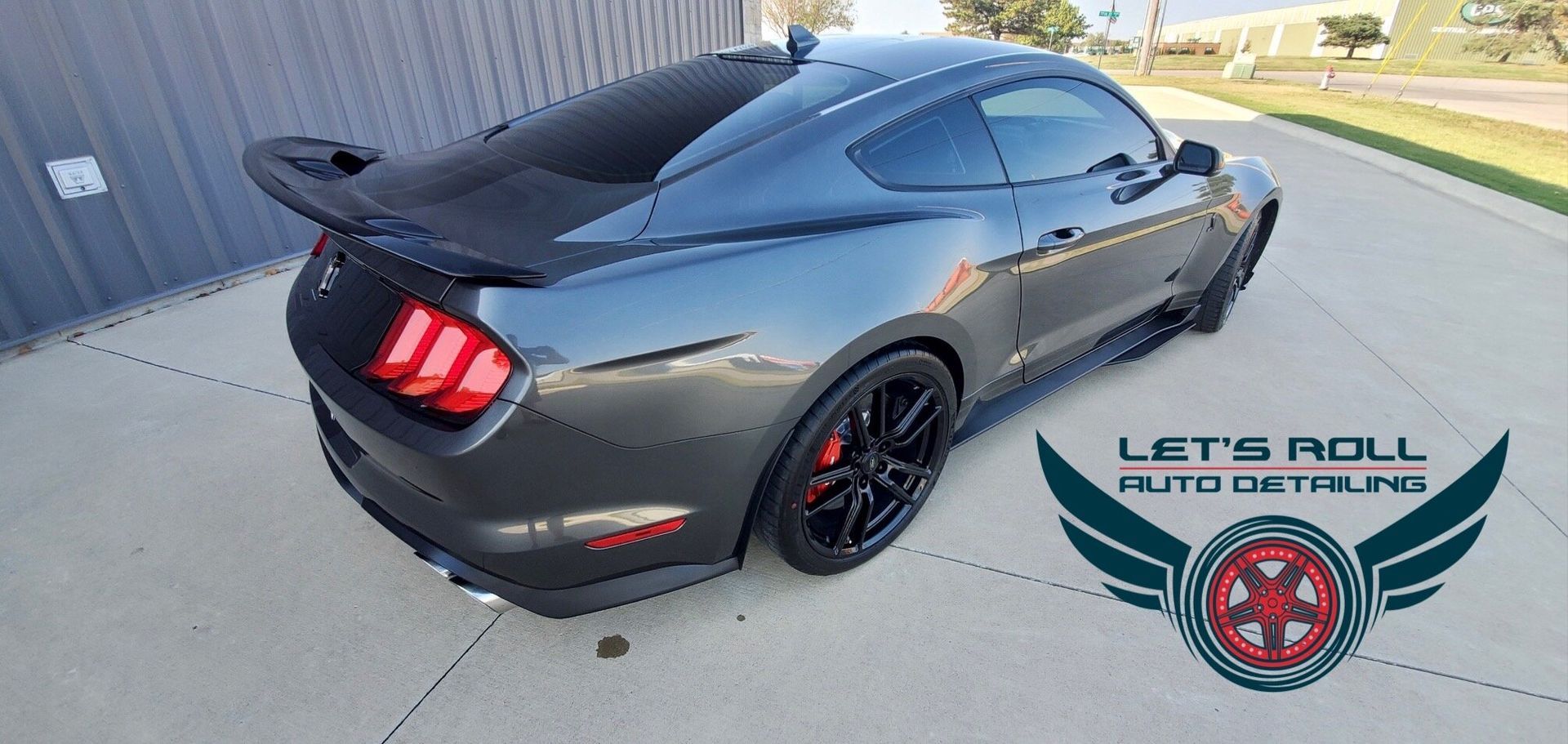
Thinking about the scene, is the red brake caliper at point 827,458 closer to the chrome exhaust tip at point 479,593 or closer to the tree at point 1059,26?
the chrome exhaust tip at point 479,593

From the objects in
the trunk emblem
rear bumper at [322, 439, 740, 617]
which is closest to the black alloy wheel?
rear bumper at [322, 439, 740, 617]

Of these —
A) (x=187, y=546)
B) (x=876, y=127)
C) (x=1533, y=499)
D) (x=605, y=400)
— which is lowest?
(x=1533, y=499)

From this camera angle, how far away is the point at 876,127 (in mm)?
2070

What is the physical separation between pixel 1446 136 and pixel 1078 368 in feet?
42.9

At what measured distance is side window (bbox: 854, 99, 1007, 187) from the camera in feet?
6.81

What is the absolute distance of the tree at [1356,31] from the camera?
157 feet

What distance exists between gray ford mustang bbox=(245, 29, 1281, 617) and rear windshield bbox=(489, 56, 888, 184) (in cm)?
1

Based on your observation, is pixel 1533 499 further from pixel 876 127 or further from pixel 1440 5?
pixel 1440 5

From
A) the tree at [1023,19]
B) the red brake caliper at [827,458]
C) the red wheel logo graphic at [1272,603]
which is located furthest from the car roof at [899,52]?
the tree at [1023,19]

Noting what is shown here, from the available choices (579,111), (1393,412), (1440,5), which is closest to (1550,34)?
(1440,5)

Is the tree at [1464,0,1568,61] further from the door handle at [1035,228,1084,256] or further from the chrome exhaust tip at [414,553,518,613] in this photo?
the chrome exhaust tip at [414,553,518,613]

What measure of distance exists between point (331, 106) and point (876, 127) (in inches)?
A: 177

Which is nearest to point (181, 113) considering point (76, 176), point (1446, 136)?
point (76, 176)

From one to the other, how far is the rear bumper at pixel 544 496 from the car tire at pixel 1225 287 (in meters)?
3.01
